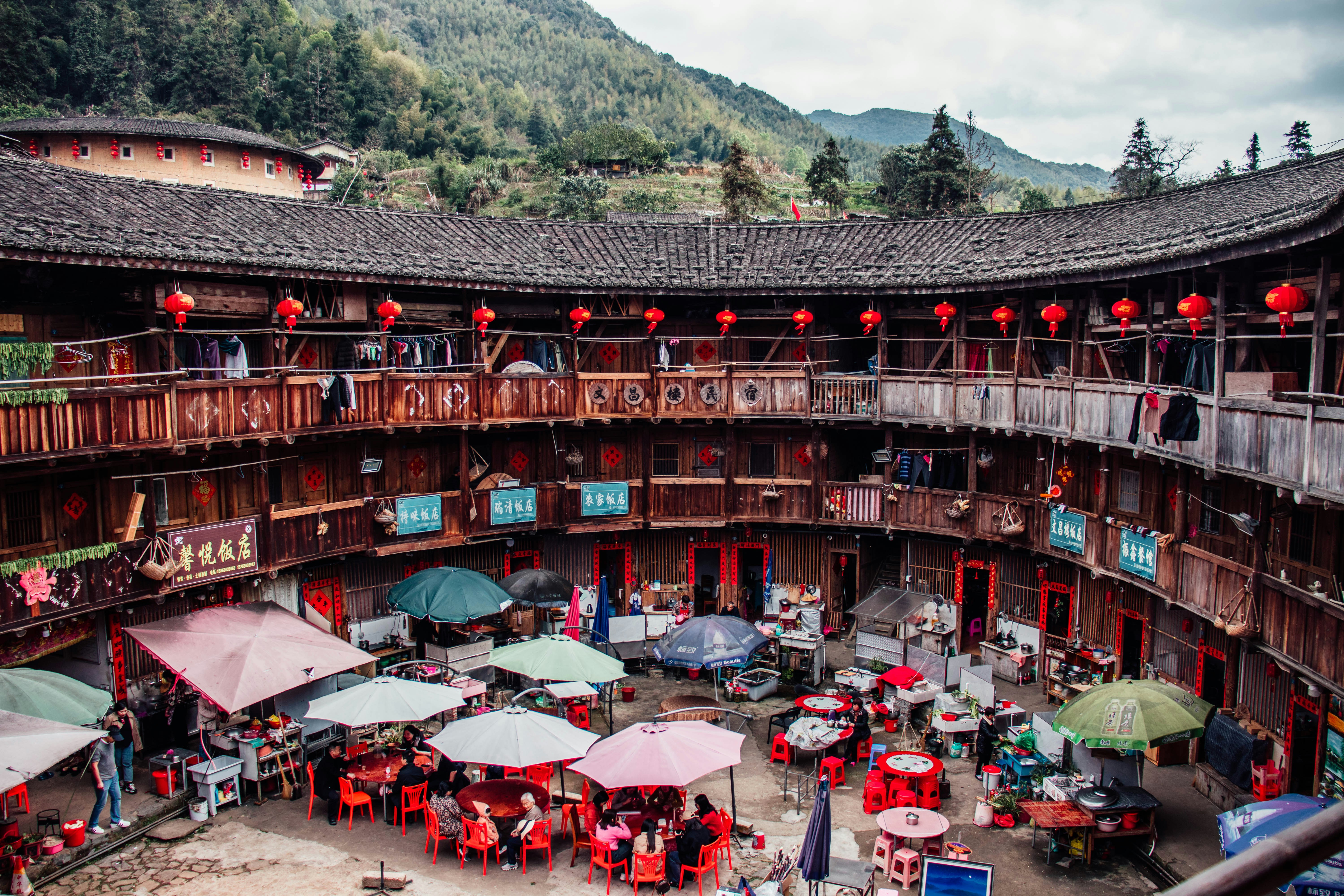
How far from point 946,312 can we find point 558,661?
14723mm

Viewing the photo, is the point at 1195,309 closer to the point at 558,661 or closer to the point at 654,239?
the point at 558,661

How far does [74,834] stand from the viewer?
1783cm

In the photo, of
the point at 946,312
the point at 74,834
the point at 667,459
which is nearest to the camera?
the point at 74,834

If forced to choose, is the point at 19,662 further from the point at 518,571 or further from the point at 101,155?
the point at 101,155

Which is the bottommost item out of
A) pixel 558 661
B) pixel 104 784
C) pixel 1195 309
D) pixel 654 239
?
pixel 104 784

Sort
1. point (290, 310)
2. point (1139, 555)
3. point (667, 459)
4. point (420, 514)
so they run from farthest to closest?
1. point (667, 459)
2. point (420, 514)
3. point (290, 310)
4. point (1139, 555)

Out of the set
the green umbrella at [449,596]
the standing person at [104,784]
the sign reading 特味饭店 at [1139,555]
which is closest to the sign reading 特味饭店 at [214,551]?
the green umbrella at [449,596]

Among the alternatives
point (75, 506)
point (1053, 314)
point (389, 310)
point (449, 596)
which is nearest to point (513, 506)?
point (449, 596)

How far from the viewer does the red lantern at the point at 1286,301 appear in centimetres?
Answer: 1577

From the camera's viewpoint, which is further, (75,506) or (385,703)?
(75,506)

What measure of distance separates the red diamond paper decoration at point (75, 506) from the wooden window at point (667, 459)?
16.4 m

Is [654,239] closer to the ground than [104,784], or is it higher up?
higher up

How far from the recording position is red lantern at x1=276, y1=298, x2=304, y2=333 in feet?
78.9

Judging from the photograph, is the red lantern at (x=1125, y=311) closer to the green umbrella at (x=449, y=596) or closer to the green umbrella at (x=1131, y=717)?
the green umbrella at (x=1131, y=717)
